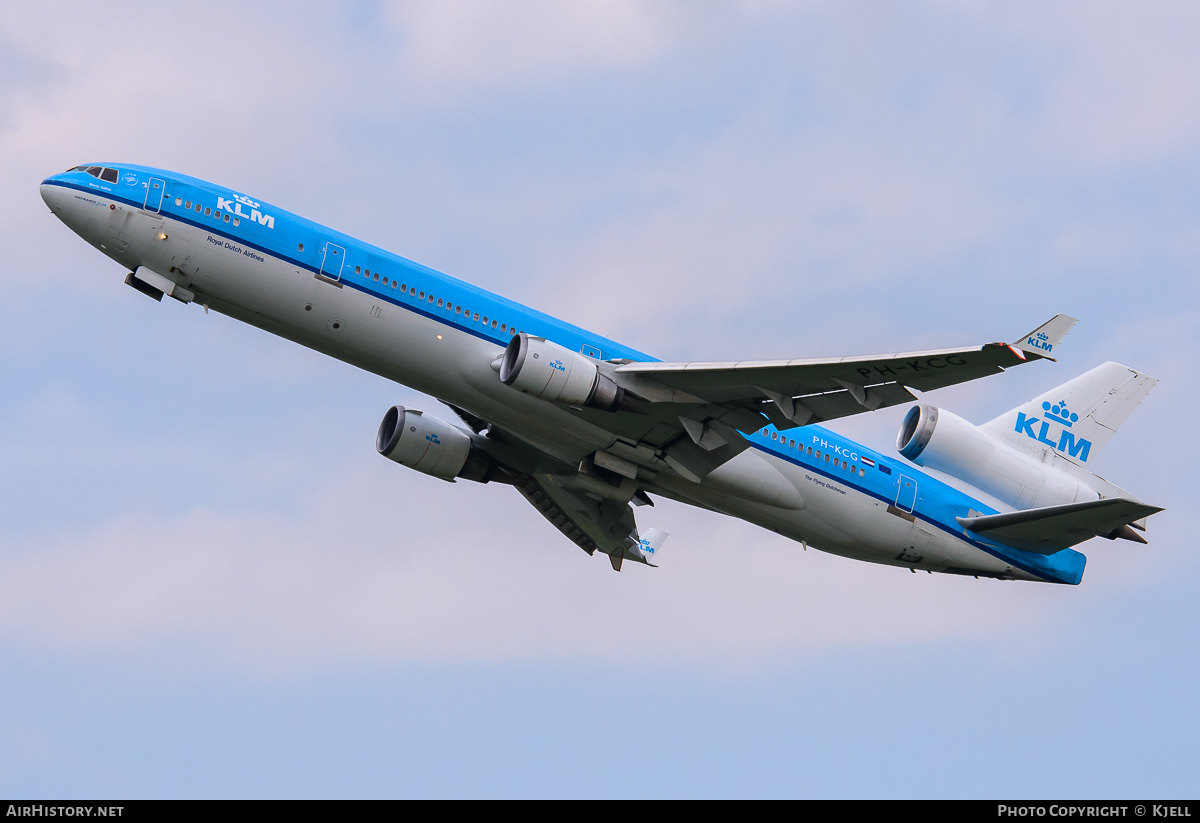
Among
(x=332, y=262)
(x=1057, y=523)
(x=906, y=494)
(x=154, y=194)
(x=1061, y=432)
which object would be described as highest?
(x=154, y=194)

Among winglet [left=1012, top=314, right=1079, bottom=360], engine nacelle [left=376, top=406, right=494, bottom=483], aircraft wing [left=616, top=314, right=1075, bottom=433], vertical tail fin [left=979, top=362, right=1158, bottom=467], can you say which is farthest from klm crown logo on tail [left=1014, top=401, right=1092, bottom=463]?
engine nacelle [left=376, top=406, right=494, bottom=483]

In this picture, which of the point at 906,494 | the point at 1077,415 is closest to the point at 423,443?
the point at 906,494

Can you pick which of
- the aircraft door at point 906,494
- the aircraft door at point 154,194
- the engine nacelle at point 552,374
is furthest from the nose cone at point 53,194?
the aircraft door at point 906,494

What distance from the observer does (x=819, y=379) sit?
3512 cm

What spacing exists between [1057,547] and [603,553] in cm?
1561

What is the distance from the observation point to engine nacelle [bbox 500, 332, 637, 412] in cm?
3506

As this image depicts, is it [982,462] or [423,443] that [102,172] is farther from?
[982,462]

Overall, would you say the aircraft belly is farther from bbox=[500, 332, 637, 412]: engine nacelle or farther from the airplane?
bbox=[500, 332, 637, 412]: engine nacelle

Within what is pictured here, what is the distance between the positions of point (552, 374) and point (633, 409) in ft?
9.69

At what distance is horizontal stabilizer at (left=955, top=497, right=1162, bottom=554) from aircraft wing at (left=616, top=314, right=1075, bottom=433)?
9152mm

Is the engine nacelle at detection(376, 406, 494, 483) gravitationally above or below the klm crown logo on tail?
below

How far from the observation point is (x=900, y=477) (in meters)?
42.7

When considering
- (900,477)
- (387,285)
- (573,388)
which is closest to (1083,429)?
(900,477)

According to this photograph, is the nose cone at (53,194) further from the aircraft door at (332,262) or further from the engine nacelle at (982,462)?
the engine nacelle at (982,462)
